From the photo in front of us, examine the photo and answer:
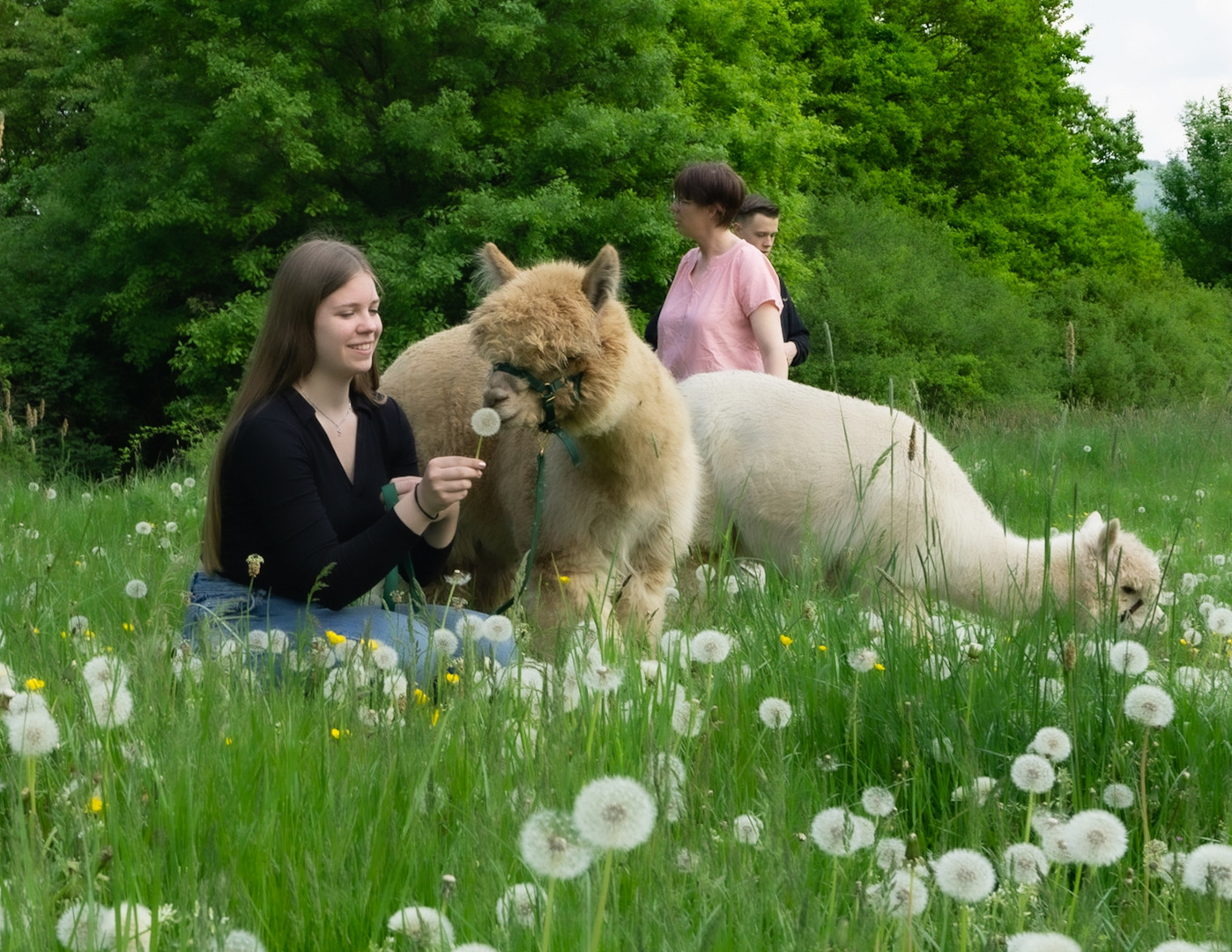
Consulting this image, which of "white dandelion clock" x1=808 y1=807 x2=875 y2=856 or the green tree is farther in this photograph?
the green tree

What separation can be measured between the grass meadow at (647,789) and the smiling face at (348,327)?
4.26 ft

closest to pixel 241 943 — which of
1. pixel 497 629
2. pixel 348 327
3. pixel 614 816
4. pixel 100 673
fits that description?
pixel 614 816

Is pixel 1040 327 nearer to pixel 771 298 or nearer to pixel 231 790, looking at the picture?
pixel 771 298

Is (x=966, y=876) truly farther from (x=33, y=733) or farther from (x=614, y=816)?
(x=33, y=733)

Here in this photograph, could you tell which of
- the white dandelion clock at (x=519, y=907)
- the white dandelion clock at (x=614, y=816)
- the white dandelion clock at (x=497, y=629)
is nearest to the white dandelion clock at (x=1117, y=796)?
the white dandelion clock at (x=519, y=907)

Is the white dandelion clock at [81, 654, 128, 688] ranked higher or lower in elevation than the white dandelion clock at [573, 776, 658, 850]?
lower

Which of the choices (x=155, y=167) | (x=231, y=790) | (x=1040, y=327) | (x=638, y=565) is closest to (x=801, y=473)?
(x=638, y=565)

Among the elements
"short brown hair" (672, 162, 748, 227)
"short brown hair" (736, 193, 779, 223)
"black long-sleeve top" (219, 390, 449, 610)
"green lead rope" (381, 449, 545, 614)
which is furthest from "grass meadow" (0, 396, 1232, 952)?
"short brown hair" (736, 193, 779, 223)

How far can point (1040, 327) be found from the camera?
34.5 m

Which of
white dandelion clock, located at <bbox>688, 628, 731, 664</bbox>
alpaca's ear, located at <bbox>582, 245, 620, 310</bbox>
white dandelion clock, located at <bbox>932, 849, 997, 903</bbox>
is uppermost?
alpaca's ear, located at <bbox>582, 245, 620, 310</bbox>

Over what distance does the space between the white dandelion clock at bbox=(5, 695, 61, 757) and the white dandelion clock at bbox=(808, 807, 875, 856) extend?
1.25 m

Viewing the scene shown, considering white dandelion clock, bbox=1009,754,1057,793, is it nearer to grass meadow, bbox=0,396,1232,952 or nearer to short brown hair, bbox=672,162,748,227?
grass meadow, bbox=0,396,1232,952

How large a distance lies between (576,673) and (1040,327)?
3430 cm

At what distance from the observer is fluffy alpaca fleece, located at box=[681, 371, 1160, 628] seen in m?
5.52
